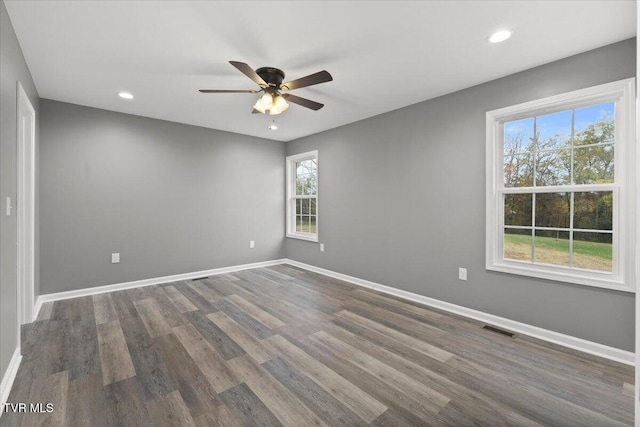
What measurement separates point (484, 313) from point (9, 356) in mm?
4008

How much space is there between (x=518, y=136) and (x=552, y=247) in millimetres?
1130

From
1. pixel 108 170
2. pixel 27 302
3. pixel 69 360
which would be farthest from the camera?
pixel 108 170

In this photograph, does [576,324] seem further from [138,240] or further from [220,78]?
[138,240]

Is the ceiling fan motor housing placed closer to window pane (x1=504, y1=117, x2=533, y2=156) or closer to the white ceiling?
the white ceiling

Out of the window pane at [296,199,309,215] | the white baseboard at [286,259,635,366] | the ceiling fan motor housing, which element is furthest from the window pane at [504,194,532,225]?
the window pane at [296,199,309,215]

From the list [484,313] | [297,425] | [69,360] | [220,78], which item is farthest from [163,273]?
[484,313]

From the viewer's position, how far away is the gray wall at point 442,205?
235cm

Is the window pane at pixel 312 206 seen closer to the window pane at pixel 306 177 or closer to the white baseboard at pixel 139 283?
the window pane at pixel 306 177

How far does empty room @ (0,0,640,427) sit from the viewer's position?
184 cm

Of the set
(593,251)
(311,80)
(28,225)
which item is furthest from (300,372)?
(28,225)

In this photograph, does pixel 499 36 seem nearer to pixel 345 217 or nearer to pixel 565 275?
pixel 565 275

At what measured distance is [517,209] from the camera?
9.27 ft

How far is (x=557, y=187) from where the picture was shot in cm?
254

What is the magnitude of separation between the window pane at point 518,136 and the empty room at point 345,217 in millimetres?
31
